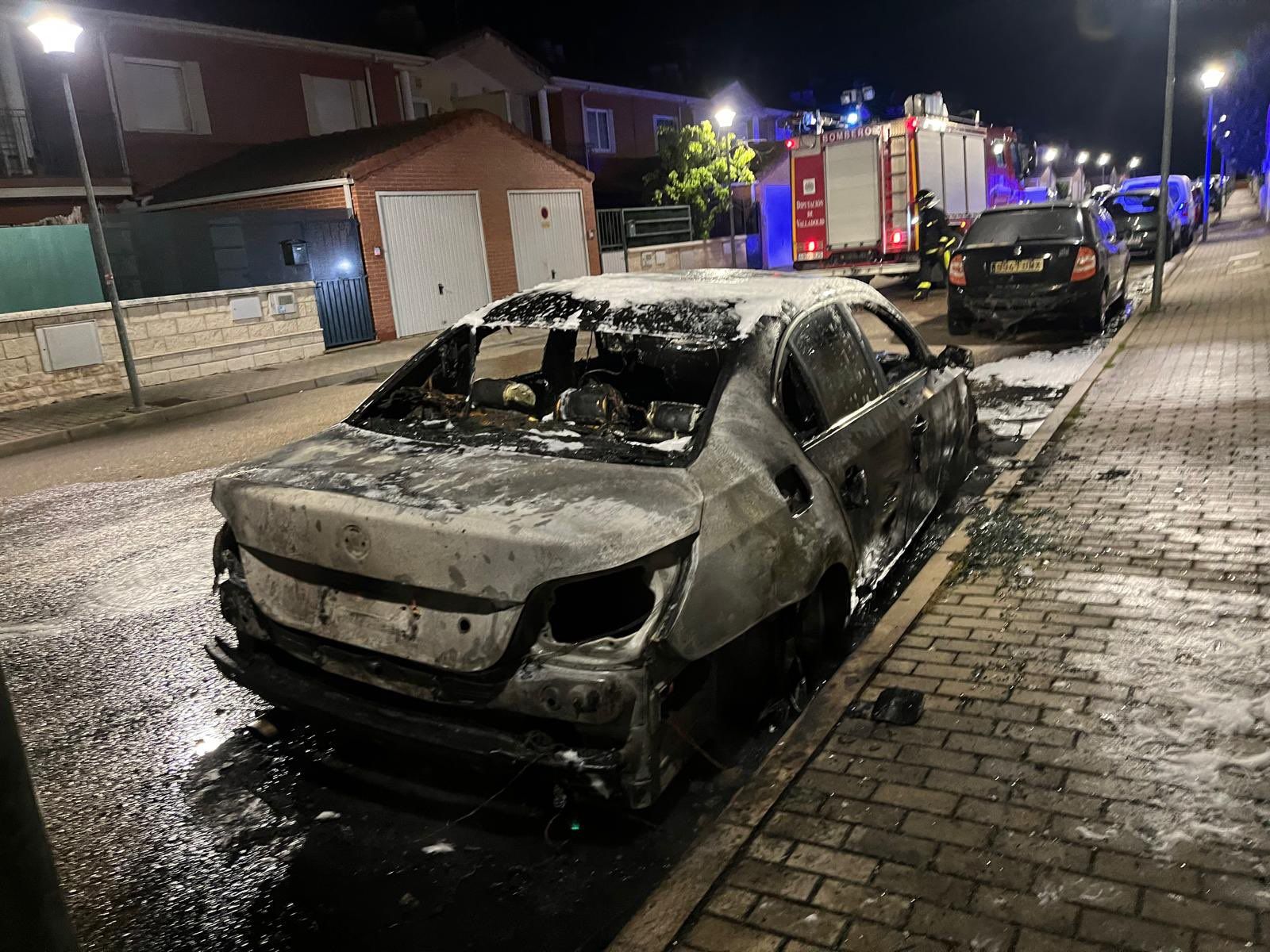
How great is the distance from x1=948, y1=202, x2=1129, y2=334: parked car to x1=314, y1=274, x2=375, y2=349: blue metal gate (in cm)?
1113

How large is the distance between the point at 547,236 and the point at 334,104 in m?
6.92

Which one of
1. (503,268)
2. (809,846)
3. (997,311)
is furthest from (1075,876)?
(503,268)

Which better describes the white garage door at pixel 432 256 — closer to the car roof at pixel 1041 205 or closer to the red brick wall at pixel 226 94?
the red brick wall at pixel 226 94

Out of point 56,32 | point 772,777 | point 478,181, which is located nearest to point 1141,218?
point 478,181

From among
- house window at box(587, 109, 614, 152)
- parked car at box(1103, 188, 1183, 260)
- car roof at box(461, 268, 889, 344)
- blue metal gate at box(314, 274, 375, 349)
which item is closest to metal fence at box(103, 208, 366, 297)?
blue metal gate at box(314, 274, 375, 349)

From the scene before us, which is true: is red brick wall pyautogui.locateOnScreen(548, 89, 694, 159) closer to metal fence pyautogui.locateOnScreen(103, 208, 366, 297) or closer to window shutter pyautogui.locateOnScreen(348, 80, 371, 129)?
window shutter pyautogui.locateOnScreen(348, 80, 371, 129)

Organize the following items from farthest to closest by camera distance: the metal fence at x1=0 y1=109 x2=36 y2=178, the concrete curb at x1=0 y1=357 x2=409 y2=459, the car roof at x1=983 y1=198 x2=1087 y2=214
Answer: the metal fence at x1=0 y1=109 x2=36 y2=178
the car roof at x1=983 y1=198 x2=1087 y2=214
the concrete curb at x1=0 y1=357 x2=409 y2=459

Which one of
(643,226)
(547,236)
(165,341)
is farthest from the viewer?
(643,226)

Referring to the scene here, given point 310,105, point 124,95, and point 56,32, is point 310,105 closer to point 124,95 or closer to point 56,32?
point 124,95

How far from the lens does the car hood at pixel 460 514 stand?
2.72 m

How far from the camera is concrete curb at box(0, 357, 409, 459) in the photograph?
11.1 metres

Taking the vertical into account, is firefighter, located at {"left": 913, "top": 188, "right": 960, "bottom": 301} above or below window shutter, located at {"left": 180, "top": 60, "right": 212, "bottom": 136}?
below

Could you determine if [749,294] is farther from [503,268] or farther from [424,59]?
[424,59]

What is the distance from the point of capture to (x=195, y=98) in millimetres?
21766
